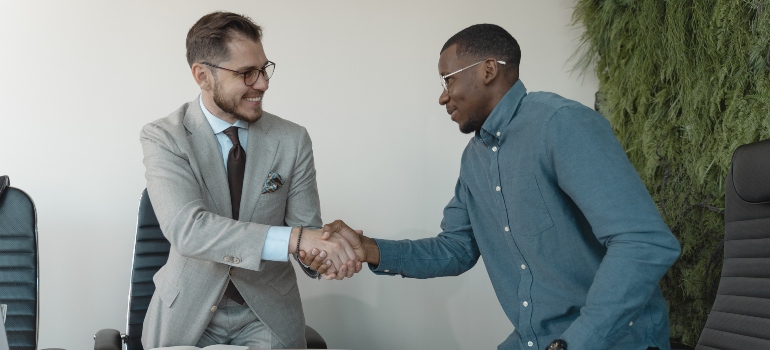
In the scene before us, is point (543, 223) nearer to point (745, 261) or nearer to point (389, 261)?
point (389, 261)

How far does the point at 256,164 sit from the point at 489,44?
0.88 metres

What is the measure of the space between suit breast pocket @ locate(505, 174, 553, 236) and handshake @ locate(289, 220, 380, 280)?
0.57 meters

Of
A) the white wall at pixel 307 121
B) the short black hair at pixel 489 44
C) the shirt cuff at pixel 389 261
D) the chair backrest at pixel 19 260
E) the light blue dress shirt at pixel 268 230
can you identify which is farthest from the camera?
the white wall at pixel 307 121

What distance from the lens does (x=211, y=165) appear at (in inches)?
103

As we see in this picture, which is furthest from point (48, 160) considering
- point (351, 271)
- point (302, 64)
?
point (351, 271)

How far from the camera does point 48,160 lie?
3.43 m

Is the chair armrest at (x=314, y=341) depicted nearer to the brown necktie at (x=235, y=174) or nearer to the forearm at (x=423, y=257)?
the forearm at (x=423, y=257)

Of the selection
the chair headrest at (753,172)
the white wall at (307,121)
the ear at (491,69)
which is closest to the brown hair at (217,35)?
the ear at (491,69)

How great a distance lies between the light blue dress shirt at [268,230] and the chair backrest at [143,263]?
1.72 feet

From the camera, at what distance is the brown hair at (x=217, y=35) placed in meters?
2.63

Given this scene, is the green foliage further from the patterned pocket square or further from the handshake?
the patterned pocket square

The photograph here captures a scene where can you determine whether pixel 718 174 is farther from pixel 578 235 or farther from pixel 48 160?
pixel 48 160

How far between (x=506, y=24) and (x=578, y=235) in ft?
6.92

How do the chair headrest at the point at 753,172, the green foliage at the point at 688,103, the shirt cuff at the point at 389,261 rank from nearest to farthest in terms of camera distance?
the chair headrest at the point at 753,172 → the shirt cuff at the point at 389,261 → the green foliage at the point at 688,103
